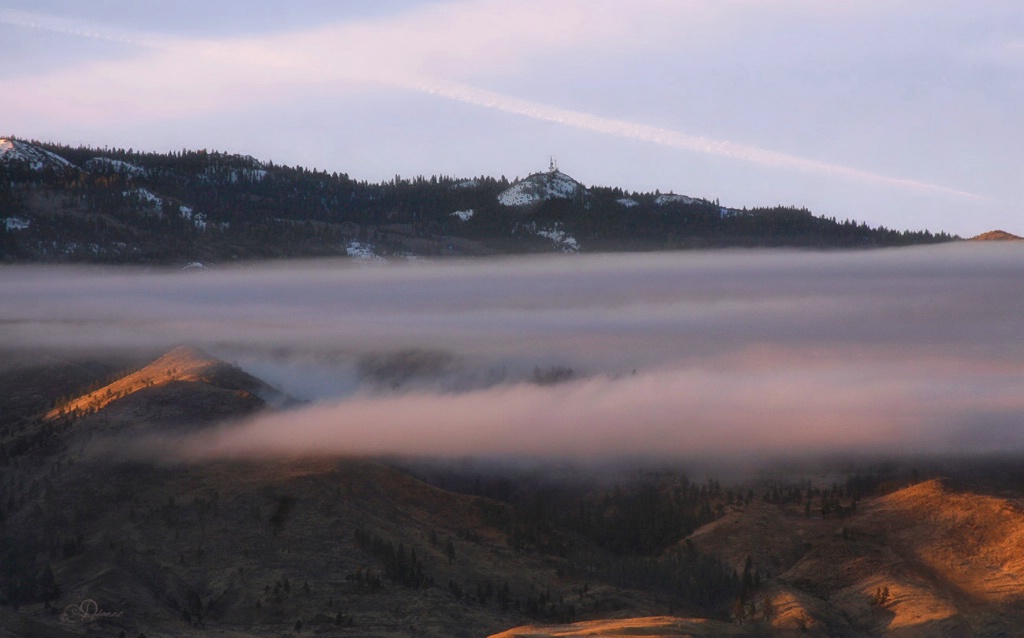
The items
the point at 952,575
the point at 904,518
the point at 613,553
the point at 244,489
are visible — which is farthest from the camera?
the point at 613,553

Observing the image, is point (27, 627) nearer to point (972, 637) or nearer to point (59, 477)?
point (59, 477)

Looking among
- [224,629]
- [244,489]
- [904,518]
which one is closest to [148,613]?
[224,629]

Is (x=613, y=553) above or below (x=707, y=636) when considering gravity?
below

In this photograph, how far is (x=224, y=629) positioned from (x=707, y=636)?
47134 millimetres

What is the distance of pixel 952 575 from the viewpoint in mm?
156750
